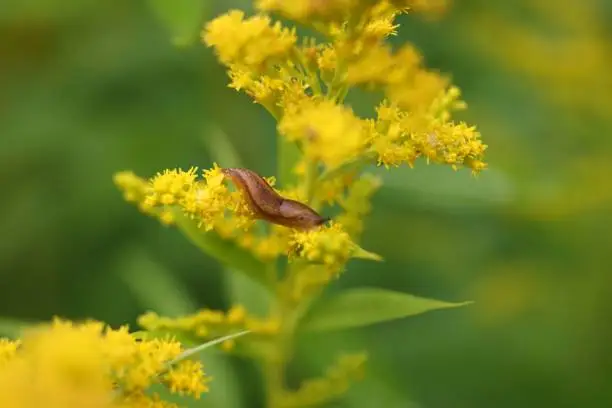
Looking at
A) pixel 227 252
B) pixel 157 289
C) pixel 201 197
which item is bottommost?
pixel 201 197

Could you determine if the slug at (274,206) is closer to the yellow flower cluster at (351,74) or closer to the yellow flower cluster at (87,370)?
the yellow flower cluster at (351,74)

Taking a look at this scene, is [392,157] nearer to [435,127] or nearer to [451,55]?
[435,127]

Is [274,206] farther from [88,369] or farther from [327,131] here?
[88,369]

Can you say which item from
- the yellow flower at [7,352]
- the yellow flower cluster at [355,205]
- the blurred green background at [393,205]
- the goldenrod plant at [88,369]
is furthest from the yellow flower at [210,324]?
the blurred green background at [393,205]

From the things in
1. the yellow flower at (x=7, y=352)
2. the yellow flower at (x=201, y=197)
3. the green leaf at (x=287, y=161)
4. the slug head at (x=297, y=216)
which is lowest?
the yellow flower at (x=7, y=352)

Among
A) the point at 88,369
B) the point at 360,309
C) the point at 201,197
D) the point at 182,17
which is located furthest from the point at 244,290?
the point at 88,369

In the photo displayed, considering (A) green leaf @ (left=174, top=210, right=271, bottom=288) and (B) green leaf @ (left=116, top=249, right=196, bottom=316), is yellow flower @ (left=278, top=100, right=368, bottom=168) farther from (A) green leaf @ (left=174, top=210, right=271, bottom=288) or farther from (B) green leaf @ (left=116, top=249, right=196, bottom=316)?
(B) green leaf @ (left=116, top=249, right=196, bottom=316)
